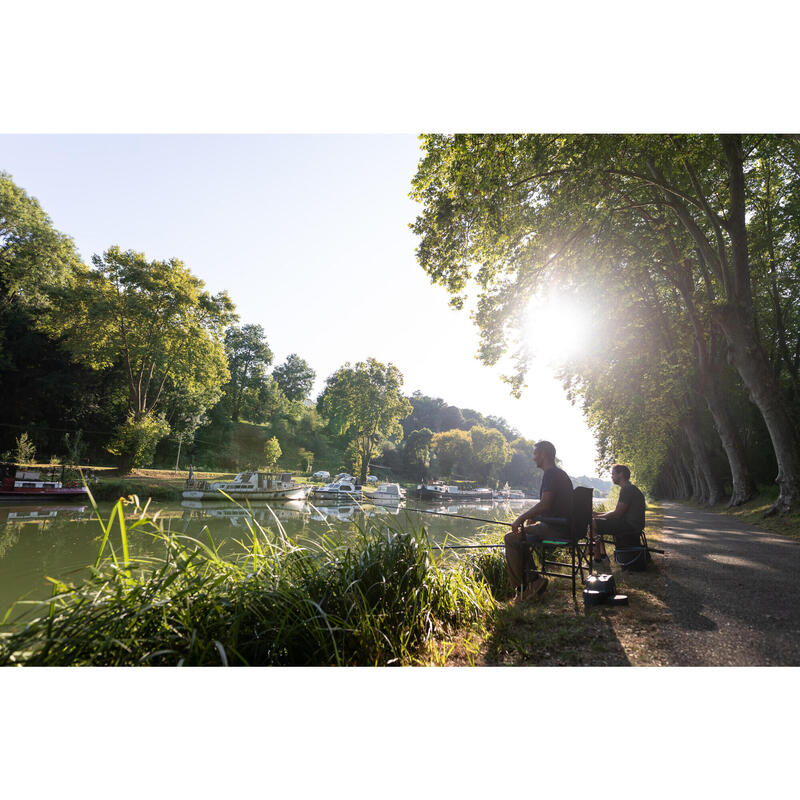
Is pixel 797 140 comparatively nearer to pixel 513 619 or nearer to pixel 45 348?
pixel 513 619

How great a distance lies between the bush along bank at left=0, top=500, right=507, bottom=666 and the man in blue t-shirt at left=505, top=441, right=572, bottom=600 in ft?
2.73

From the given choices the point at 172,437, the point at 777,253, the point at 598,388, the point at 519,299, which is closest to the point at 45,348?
the point at 172,437

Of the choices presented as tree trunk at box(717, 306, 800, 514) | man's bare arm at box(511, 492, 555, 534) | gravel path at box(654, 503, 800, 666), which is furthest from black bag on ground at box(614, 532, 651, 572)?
tree trunk at box(717, 306, 800, 514)

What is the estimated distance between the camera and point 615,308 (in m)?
14.6

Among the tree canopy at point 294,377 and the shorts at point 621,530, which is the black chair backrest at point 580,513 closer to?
the shorts at point 621,530

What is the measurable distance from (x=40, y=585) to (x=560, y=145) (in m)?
10.2

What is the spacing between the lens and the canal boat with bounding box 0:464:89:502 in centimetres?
1568

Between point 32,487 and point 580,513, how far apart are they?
2088 cm

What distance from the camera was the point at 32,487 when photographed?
16.1 meters

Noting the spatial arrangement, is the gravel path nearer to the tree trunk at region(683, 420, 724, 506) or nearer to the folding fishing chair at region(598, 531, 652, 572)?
the folding fishing chair at region(598, 531, 652, 572)

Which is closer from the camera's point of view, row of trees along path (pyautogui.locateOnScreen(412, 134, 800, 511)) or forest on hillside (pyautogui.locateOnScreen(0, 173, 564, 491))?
row of trees along path (pyautogui.locateOnScreen(412, 134, 800, 511))

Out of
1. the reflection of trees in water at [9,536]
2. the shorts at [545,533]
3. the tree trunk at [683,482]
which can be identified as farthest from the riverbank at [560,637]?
the tree trunk at [683,482]

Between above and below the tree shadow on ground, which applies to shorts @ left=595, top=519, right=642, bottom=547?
above

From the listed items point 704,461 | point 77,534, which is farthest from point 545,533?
point 704,461
